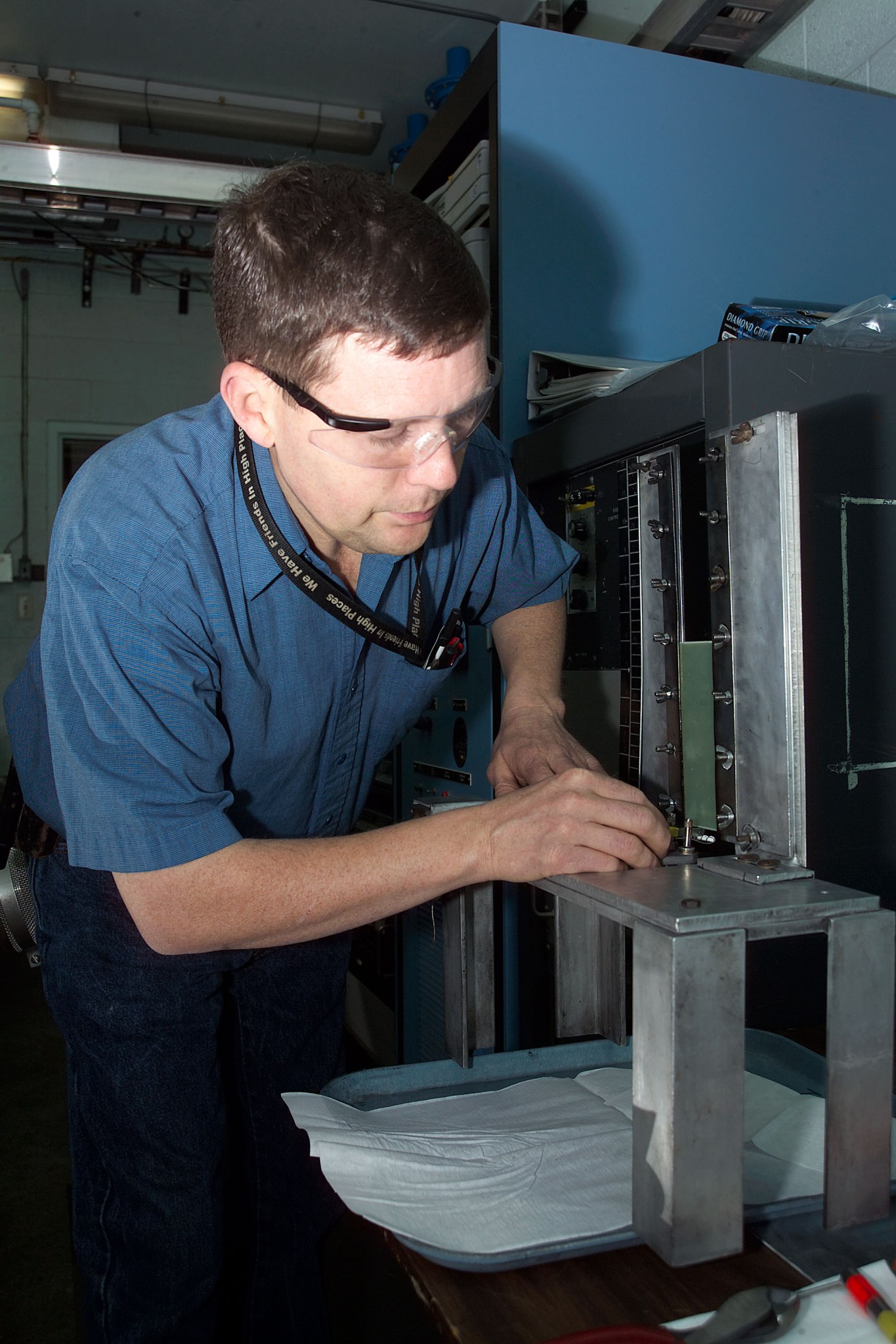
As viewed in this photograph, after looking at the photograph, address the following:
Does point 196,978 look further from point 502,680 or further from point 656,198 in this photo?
point 656,198

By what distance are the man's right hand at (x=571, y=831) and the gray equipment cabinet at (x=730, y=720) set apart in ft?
0.09

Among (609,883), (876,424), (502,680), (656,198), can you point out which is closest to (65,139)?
(656,198)

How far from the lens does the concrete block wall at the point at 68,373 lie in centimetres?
441

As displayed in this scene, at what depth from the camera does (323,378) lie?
0.79 metres

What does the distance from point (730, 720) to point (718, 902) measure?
0.41m

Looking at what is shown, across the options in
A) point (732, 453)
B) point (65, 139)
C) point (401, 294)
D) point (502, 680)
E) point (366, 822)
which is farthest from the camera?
point (65, 139)

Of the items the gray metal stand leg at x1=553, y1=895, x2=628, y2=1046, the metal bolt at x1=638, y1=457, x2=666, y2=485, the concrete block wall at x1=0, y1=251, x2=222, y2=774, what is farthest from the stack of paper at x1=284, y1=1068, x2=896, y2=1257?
the concrete block wall at x1=0, y1=251, x2=222, y2=774

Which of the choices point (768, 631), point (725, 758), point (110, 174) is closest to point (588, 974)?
point (725, 758)

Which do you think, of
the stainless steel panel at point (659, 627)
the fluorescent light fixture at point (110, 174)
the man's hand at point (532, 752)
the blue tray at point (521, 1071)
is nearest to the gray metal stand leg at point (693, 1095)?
the blue tray at point (521, 1071)

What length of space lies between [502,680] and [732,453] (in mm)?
776

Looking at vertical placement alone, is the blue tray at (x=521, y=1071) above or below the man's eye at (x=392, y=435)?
below

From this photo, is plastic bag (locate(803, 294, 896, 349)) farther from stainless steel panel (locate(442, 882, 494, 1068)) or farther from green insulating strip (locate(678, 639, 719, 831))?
stainless steel panel (locate(442, 882, 494, 1068))

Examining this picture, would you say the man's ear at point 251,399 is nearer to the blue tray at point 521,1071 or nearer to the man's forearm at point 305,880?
the man's forearm at point 305,880

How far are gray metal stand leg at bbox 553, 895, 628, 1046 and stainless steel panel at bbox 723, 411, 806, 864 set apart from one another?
178 millimetres
